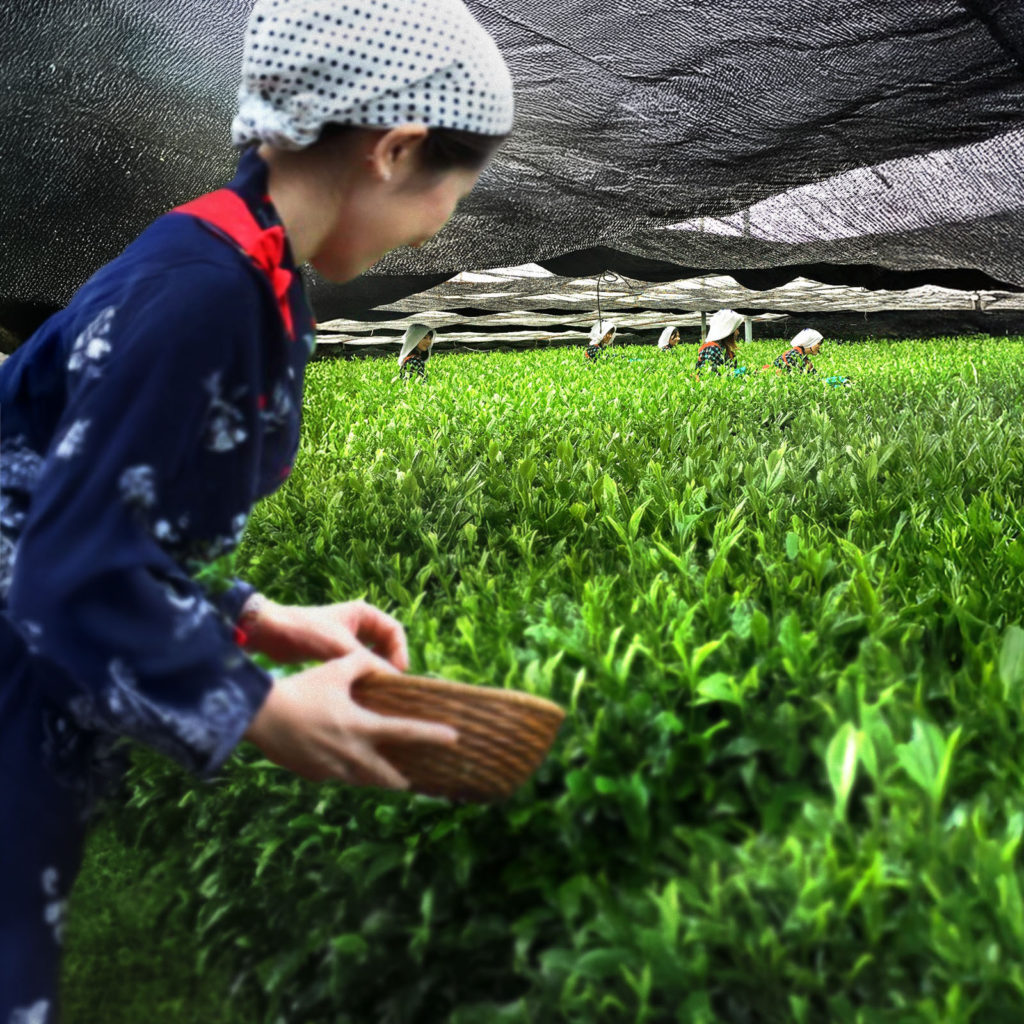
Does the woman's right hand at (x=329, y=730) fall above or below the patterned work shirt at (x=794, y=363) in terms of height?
above

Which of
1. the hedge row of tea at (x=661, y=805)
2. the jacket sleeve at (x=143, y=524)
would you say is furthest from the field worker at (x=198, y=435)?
the hedge row of tea at (x=661, y=805)

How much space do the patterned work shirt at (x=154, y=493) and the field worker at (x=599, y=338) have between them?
36.7 ft

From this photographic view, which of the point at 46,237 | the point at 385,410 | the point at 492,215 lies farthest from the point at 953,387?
the point at 46,237

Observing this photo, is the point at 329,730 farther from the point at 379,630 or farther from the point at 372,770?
the point at 379,630

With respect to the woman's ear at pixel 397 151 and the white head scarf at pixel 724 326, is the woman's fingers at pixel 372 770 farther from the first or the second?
the white head scarf at pixel 724 326

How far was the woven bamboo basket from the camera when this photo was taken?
1.14m

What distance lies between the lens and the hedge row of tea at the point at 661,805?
42.0 inches

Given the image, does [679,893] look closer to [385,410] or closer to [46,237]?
[385,410]

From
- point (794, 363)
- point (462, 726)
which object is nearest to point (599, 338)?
point (794, 363)

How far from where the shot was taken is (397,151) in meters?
1.19

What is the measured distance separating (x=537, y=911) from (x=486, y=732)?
0.25m

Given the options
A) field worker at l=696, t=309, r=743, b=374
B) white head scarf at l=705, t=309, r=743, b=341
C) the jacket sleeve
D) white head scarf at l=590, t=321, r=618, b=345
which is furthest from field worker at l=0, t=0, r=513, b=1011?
white head scarf at l=590, t=321, r=618, b=345

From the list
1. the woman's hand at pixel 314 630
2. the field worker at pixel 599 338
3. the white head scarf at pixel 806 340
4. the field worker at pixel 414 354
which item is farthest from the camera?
the field worker at pixel 599 338

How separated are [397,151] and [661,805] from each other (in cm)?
87
